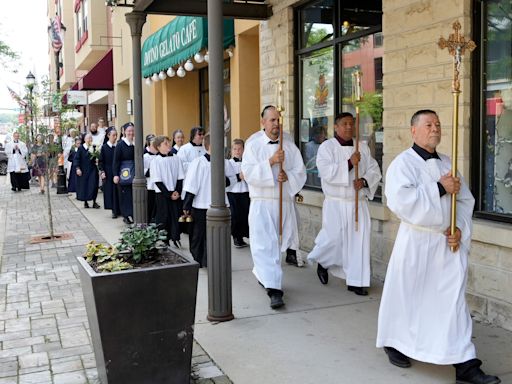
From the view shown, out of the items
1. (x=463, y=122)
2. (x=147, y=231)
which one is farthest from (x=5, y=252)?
(x=463, y=122)

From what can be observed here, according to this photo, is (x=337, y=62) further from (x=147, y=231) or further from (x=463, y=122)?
(x=147, y=231)

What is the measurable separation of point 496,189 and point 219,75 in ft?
8.50

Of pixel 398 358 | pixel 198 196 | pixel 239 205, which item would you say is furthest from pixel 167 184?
pixel 398 358

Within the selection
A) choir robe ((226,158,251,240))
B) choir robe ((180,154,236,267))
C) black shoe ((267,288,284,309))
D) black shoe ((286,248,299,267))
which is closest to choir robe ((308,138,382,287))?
black shoe ((267,288,284,309))

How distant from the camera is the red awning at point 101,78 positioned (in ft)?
70.6

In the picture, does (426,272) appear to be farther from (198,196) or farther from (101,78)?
(101,78)

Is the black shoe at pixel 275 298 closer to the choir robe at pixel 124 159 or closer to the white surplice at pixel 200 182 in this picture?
the white surplice at pixel 200 182

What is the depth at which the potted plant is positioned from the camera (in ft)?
12.7

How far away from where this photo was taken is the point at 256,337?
514 cm

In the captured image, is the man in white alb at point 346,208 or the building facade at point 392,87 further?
the man in white alb at point 346,208

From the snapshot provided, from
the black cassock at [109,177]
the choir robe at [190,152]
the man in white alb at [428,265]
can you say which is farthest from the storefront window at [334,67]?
the black cassock at [109,177]

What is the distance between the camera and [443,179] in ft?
13.5

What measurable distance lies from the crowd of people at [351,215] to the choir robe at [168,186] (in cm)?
1

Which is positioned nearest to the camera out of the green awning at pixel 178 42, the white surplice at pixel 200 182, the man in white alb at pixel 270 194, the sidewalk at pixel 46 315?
the sidewalk at pixel 46 315
